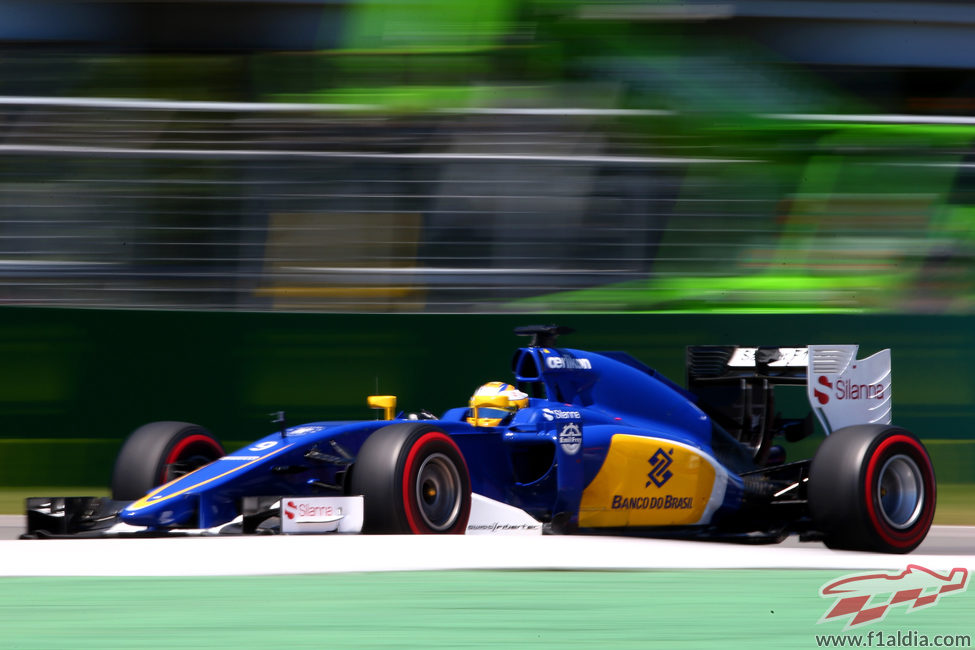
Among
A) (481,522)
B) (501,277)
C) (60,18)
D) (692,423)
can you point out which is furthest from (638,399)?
(60,18)

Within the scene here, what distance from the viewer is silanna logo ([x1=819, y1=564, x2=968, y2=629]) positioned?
3.72 meters

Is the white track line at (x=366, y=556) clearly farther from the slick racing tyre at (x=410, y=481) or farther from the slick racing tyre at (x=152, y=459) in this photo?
the slick racing tyre at (x=152, y=459)

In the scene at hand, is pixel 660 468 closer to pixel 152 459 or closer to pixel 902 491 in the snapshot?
pixel 902 491

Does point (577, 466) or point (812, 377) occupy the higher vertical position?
point (812, 377)

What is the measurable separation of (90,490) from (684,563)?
4793 millimetres

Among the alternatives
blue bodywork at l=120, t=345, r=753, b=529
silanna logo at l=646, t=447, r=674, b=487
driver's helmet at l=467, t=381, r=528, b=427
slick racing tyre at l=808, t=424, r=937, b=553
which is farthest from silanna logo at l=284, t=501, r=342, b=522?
slick racing tyre at l=808, t=424, r=937, b=553

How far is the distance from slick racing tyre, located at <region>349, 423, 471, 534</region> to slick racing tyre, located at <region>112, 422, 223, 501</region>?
46.6 inches

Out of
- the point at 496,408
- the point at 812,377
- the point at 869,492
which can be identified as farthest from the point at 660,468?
the point at 812,377

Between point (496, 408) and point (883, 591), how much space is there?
2501 mm

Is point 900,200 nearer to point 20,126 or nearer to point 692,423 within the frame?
point 692,423

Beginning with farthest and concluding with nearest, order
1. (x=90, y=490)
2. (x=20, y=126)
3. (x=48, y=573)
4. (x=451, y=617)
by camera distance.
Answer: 1. (x=20, y=126)
2. (x=90, y=490)
3. (x=48, y=573)
4. (x=451, y=617)

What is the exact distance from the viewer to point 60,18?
14.2 metres

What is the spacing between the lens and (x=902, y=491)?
6562mm

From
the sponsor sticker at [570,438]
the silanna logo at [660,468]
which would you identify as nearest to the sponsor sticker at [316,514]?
the sponsor sticker at [570,438]
